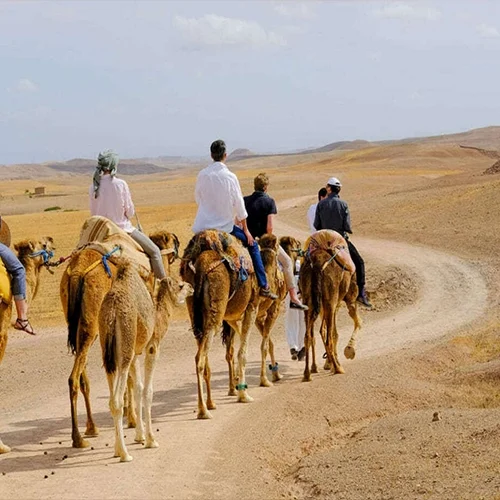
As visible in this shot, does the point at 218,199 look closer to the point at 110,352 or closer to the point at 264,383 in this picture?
the point at 264,383

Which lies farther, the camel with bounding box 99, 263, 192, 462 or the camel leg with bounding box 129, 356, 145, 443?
the camel leg with bounding box 129, 356, 145, 443

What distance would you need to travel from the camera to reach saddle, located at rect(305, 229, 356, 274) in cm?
1443

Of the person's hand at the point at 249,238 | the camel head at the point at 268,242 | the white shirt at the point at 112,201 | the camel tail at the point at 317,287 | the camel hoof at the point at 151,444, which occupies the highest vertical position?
the white shirt at the point at 112,201

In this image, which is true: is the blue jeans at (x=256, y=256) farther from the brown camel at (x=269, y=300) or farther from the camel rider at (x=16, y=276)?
the camel rider at (x=16, y=276)

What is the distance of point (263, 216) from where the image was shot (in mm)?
13844

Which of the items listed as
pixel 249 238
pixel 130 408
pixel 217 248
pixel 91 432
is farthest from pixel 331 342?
pixel 91 432

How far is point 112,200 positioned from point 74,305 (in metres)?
1.73

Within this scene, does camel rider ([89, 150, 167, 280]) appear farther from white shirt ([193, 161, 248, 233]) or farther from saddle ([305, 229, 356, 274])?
saddle ([305, 229, 356, 274])

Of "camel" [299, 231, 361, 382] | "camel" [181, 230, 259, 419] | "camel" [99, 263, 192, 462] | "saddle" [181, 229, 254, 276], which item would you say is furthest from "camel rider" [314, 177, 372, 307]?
"camel" [99, 263, 192, 462]

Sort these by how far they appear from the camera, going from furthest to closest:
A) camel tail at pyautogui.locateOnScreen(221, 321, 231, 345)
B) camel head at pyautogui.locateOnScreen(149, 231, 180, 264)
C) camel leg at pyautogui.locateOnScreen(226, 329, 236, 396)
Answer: camel tail at pyautogui.locateOnScreen(221, 321, 231, 345), camel leg at pyautogui.locateOnScreen(226, 329, 236, 396), camel head at pyautogui.locateOnScreen(149, 231, 180, 264)

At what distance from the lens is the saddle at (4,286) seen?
10.5 metres

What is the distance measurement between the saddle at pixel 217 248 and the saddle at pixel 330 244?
2304mm

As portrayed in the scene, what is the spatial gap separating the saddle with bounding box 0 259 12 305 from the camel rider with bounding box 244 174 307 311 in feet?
13.6

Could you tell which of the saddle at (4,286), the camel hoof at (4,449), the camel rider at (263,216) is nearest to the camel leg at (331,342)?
the camel rider at (263,216)
